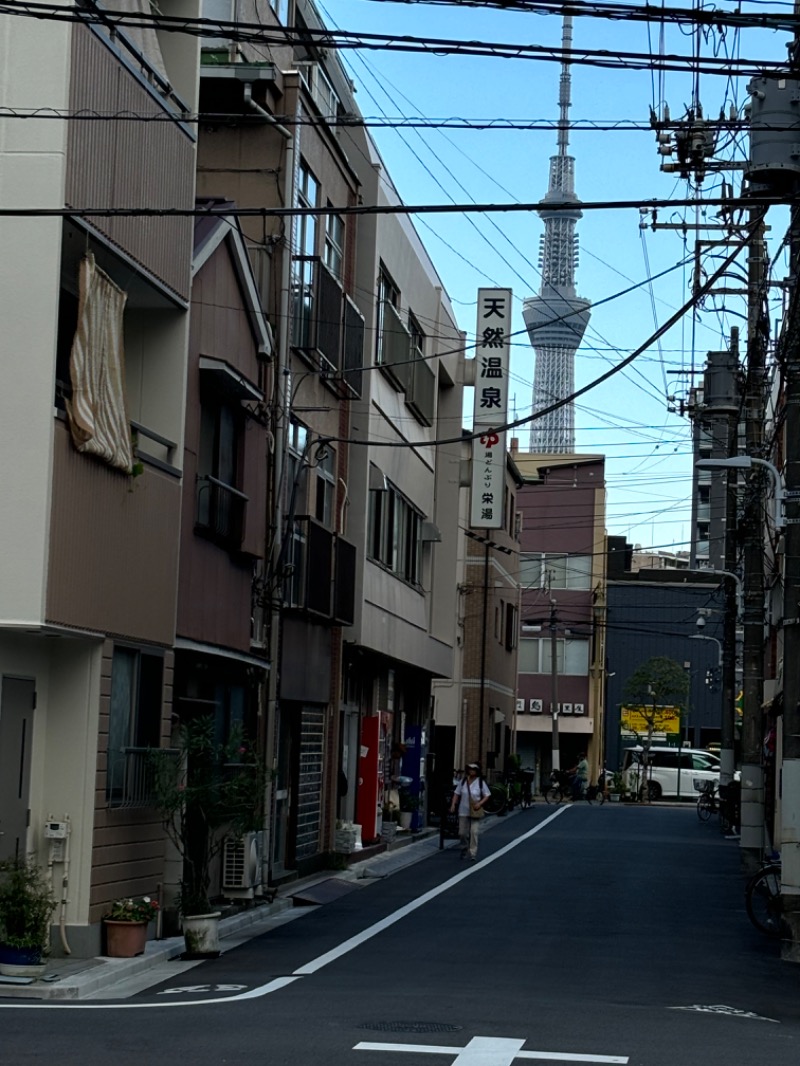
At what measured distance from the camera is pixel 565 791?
65.9 metres

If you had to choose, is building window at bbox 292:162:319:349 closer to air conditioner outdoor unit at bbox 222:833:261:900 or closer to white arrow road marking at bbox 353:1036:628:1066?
air conditioner outdoor unit at bbox 222:833:261:900

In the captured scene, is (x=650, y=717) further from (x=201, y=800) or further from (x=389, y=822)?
(x=201, y=800)

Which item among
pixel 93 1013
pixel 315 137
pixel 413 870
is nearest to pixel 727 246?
pixel 315 137

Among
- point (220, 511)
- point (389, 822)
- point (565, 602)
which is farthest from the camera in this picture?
point (565, 602)

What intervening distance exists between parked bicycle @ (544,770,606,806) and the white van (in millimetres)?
5029

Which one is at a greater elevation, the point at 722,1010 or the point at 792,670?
the point at 792,670

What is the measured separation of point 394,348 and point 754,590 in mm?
8726

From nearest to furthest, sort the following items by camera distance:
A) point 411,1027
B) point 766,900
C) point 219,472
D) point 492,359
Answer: point 411,1027, point 219,472, point 766,900, point 492,359

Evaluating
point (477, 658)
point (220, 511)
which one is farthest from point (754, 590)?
point (477, 658)

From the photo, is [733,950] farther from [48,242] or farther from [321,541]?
[48,242]

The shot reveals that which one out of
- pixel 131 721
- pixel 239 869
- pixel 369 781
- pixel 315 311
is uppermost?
pixel 315 311

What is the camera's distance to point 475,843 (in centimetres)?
3158

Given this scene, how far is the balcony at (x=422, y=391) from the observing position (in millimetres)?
34281

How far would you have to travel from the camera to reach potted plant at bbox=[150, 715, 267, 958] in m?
17.1
